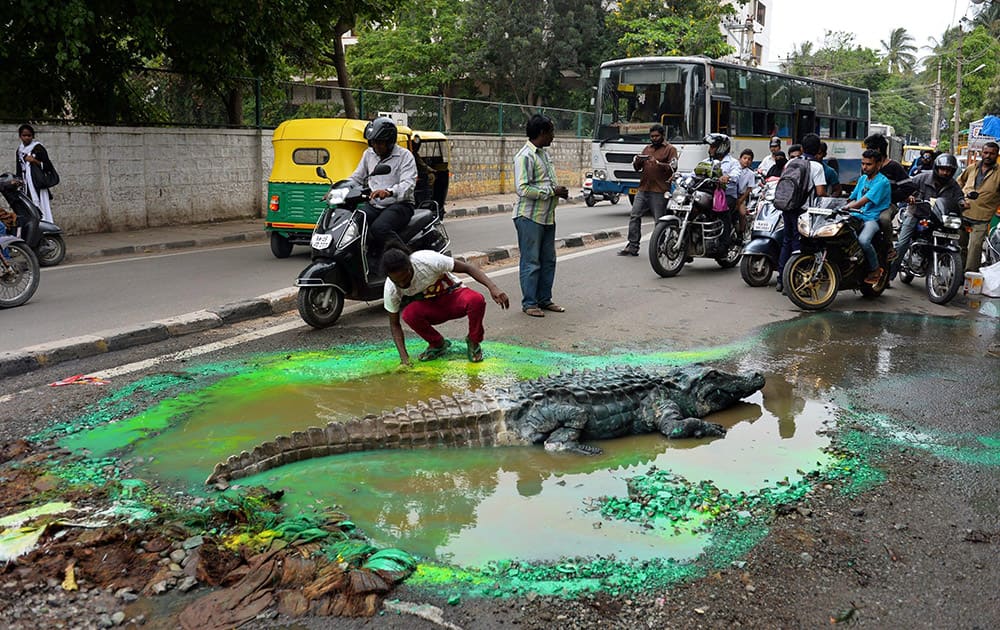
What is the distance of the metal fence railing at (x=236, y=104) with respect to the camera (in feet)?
48.9

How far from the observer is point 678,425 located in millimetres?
4652

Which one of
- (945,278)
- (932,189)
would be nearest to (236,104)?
(932,189)

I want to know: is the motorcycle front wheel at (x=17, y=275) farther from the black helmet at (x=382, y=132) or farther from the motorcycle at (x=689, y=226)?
the motorcycle at (x=689, y=226)

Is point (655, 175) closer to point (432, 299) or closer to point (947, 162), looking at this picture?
point (947, 162)

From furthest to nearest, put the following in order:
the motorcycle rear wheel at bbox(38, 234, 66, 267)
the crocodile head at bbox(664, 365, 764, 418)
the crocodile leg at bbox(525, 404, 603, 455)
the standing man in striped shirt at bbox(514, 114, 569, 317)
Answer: the motorcycle rear wheel at bbox(38, 234, 66, 267), the standing man in striped shirt at bbox(514, 114, 569, 317), the crocodile head at bbox(664, 365, 764, 418), the crocodile leg at bbox(525, 404, 603, 455)

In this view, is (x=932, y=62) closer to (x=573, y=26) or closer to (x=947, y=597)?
Answer: (x=573, y=26)

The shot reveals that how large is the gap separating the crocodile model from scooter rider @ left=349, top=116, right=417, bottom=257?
9.72 ft

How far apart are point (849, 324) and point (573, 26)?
1107 inches

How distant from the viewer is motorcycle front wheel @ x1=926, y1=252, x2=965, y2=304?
8688 mm

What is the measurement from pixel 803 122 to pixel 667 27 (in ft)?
43.6

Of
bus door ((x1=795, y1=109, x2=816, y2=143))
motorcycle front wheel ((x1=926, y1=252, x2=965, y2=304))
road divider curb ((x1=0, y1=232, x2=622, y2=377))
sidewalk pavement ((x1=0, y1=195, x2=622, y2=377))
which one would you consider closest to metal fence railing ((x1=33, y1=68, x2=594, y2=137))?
sidewalk pavement ((x1=0, y1=195, x2=622, y2=377))

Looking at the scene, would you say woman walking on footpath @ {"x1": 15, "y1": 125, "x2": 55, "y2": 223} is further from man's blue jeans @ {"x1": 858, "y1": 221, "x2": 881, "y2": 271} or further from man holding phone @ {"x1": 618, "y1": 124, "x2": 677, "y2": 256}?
man's blue jeans @ {"x1": 858, "y1": 221, "x2": 881, "y2": 271}

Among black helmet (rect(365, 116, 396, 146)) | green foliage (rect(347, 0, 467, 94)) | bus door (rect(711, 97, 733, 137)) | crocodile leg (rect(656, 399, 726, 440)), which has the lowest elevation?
crocodile leg (rect(656, 399, 726, 440))

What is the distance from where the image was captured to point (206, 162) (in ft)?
51.1
